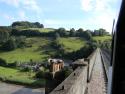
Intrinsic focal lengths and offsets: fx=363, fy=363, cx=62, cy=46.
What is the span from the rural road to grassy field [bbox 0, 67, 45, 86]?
1.98m

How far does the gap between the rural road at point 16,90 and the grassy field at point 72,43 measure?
99.3 feet

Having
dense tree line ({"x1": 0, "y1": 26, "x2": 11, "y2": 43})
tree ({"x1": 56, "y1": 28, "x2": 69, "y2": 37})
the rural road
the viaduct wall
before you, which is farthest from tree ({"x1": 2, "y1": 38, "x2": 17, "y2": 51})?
the viaduct wall

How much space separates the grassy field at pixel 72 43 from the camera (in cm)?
9519

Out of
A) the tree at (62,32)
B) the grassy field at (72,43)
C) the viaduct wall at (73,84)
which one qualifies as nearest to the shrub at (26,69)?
the grassy field at (72,43)

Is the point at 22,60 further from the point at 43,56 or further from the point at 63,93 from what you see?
the point at 63,93

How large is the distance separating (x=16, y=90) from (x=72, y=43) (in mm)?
42362

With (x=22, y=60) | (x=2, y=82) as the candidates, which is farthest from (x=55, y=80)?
(x=22, y=60)

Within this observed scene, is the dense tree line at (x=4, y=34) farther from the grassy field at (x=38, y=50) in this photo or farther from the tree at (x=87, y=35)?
the tree at (x=87, y=35)

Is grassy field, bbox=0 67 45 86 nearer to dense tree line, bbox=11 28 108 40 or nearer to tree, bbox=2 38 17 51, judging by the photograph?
tree, bbox=2 38 17 51

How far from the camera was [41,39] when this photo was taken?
113 metres

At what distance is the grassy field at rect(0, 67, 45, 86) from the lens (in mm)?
66312

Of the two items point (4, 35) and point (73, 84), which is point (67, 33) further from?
point (73, 84)

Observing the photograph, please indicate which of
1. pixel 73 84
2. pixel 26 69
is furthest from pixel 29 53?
pixel 73 84

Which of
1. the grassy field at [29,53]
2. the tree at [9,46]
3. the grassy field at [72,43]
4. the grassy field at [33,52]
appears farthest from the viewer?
the tree at [9,46]
